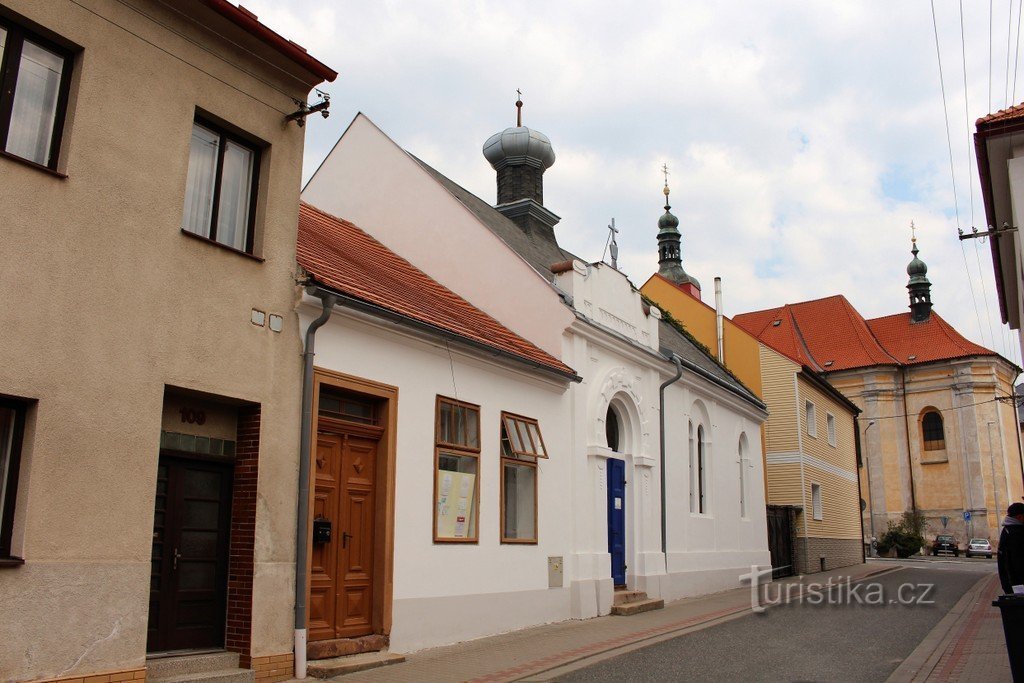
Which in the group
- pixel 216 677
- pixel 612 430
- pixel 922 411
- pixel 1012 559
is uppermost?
pixel 922 411

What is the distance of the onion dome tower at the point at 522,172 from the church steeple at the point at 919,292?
48836 millimetres

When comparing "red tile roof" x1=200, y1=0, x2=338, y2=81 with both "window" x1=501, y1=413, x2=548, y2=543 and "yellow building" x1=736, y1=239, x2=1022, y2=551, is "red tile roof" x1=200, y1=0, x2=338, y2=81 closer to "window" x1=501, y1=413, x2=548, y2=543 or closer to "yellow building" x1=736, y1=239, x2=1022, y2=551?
"window" x1=501, y1=413, x2=548, y2=543

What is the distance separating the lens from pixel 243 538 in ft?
Answer: 28.0

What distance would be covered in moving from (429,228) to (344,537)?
7265 mm

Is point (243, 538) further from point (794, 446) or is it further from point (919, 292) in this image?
point (919, 292)

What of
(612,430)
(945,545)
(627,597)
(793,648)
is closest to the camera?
(793,648)

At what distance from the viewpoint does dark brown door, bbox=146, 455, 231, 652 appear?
794cm

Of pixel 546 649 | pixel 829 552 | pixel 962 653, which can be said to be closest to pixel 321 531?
pixel 546 649

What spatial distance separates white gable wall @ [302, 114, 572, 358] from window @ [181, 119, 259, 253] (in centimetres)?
641

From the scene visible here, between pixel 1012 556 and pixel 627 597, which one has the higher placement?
pixel 1012 556

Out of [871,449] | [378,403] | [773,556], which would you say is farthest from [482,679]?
[871,449]

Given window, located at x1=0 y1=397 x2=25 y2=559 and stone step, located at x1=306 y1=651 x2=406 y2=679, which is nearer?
window, located at x1=0 y1=397 x2=25 y2=559

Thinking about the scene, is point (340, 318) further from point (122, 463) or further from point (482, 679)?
point (482, 679)

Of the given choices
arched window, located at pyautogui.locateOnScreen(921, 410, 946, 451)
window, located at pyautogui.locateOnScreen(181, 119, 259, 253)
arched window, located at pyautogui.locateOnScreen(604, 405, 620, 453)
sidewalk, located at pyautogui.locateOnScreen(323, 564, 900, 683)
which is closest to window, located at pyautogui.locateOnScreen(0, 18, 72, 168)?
window, located at pyautogui.locateOnScreen(181, 119, 259, 253)
